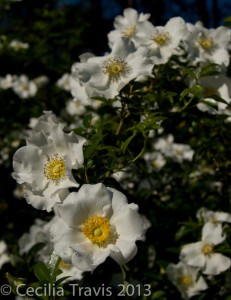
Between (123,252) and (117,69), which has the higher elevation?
(117,69)

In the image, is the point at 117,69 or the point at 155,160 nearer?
the point at 117,69

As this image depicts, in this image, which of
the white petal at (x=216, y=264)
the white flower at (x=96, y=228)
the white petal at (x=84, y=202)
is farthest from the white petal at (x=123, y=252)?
the white petal at (x=216, y=264)

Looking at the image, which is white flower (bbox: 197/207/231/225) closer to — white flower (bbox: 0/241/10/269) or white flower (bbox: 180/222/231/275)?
white flower (bbox: 180/222/231/275)

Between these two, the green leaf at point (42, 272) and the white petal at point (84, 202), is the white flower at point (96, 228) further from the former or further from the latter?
the green leaf at point (42, 272)

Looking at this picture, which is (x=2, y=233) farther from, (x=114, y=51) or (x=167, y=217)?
(x=114, y=51)

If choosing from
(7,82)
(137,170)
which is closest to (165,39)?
(137,170)

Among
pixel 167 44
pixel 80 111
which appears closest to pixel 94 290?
pixel 167 44

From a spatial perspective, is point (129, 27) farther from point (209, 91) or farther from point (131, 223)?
point (131, 223)
